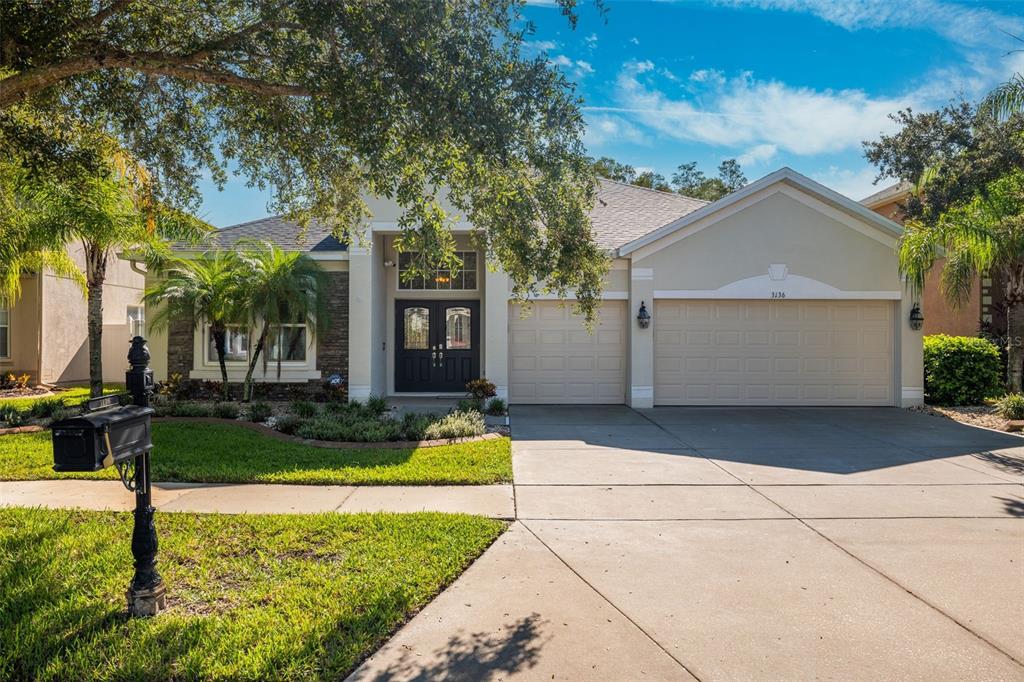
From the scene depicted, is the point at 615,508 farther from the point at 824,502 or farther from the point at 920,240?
the point at 920,240

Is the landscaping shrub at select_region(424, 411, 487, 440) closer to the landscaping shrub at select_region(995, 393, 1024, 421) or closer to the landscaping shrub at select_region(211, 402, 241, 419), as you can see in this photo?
the landscaping shrub at select_region(211, 402, 241, 419)

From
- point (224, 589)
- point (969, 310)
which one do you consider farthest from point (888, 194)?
point (224, 589)

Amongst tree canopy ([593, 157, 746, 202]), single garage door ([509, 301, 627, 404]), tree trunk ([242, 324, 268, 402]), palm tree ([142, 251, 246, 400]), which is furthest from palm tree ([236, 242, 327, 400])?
tree canopy ([593, 157, 746, 202])

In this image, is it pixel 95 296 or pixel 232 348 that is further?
pixel 232 348

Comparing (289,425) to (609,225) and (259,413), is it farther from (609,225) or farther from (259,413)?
(609,225)

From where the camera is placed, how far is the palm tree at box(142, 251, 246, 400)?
11.9 m

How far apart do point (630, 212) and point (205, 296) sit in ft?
33.0

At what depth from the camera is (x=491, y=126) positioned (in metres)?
5.18

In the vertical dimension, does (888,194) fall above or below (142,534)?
above

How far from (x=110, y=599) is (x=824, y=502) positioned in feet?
20.0

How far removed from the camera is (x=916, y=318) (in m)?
13.0

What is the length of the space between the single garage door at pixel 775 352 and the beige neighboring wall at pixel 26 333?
1655cm

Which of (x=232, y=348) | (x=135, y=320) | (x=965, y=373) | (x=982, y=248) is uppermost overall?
(x=982, y=248)

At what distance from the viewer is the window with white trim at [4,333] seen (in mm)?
16859
